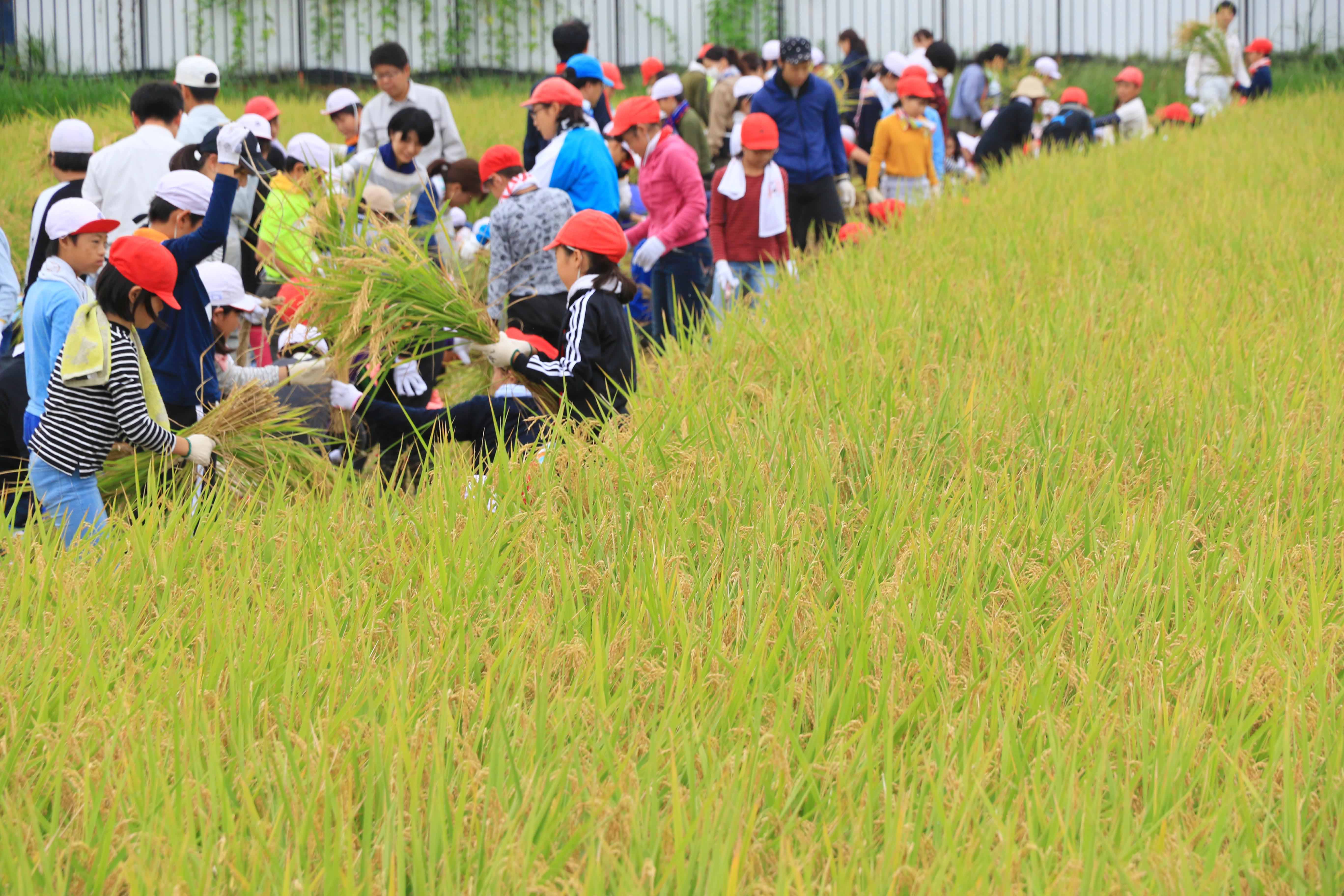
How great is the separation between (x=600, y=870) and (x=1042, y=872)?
548 mm

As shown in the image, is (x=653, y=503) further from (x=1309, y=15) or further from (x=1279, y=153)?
(x=1309, y=15)

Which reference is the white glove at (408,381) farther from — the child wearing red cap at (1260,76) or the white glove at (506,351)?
the child wearing red cap at (1260,76)

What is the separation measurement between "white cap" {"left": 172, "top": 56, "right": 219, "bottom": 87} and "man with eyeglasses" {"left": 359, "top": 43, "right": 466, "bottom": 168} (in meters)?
0.90

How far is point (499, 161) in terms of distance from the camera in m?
6.14

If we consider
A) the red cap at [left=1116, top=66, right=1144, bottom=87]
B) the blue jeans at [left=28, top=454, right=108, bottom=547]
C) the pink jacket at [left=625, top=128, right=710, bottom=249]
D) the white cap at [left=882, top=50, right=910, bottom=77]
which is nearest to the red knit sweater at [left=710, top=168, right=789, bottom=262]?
the pink jacket at [left=625, top=128, right=710, bottom=249]

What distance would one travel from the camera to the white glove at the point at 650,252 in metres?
6.40

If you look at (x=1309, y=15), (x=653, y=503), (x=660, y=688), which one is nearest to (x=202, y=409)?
(x=653, y=503)

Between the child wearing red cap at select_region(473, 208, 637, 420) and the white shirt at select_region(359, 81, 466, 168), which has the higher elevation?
the white shirt at select_region(359, 81, 466, 168)

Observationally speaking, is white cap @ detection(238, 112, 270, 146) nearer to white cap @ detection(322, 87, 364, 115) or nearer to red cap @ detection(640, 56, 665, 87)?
white cap @ detection(322, 87, 364, 115)

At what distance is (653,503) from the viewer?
291 cm

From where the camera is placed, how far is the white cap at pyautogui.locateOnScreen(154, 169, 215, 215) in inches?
192

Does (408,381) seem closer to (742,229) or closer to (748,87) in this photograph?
(742,229)

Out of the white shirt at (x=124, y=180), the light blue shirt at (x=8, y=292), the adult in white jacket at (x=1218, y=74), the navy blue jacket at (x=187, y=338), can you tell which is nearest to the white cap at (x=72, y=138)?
the white shirt at (x=124, y=180)

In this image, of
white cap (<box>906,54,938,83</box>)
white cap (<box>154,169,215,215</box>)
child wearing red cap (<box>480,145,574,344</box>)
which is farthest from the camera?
white cap (<box>906,54,938,83</box>)
